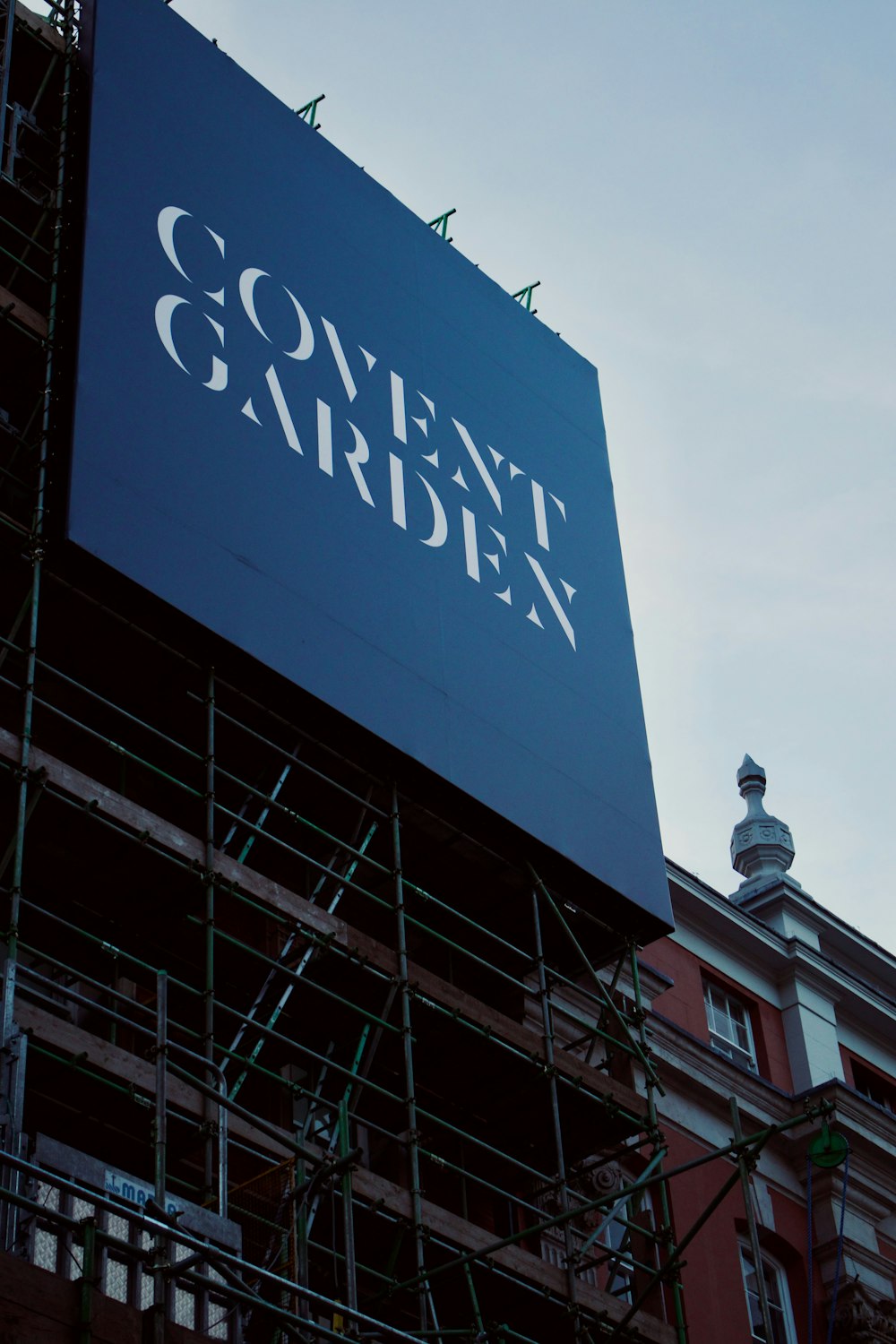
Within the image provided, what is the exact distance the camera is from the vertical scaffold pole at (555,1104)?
24.3 metres

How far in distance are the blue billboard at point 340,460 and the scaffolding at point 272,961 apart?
0.66 m

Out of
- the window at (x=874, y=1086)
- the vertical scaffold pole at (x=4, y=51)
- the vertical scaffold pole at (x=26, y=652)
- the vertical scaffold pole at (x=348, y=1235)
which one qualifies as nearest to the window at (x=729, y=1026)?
the window at (x=874, y=1086)

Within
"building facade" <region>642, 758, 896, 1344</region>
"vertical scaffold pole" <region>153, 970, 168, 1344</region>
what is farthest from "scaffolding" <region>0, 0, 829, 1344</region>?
"vertical scaffold pole" <region>153, 970, 168, 1344</region>

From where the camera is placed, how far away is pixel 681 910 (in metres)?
33.2

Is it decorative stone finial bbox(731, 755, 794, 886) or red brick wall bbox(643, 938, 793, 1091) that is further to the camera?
decorative stone finial bbox(731, 755, 794, 886)

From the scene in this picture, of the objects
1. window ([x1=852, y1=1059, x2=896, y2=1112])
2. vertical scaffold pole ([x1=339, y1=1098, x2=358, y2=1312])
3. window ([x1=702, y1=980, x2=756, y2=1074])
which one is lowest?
vertical scaffold pole ([x1=339, y1=1098, x2=358, y2=1312])

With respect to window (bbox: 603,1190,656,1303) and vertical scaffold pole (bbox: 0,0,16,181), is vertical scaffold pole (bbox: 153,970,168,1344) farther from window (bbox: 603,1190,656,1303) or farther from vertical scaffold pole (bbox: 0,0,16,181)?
vertical scaffold pole (bbox: 0,0,16,181)

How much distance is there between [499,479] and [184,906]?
11.0 metres

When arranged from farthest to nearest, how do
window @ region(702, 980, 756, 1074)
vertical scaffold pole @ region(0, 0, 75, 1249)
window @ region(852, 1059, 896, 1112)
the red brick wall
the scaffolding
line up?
window @ region(852, 1059, 896, 1112)
window @ region(702, 980, 756, 1074)
the red brick wall
the scaffolding
vertical scaffold pole @ region(0, 0, 75, 1249)

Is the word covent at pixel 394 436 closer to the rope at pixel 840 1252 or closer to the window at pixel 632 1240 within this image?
the window at pixel 632 1240

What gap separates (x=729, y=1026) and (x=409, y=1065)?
11.0 meters

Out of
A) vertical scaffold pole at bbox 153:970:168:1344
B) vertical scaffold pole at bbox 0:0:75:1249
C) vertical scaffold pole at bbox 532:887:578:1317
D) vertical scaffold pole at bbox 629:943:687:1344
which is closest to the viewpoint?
vertical scaffold pole at bbox 153:970:168:1344

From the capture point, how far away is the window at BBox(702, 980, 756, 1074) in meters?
33.2

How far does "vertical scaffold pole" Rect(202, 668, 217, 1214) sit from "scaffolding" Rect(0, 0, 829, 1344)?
0.04 m
